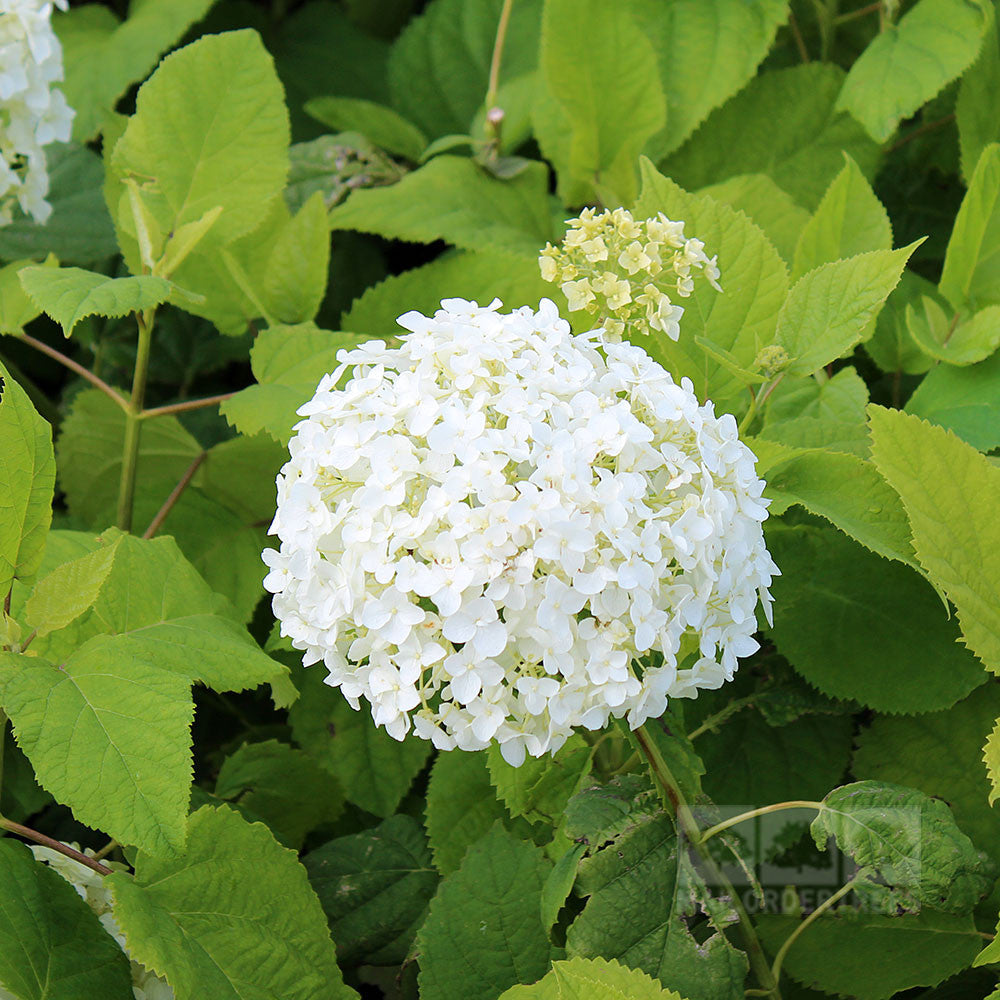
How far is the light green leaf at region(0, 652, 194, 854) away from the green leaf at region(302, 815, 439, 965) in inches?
15.8

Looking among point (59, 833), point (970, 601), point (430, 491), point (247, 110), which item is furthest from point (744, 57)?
point (59, 833)

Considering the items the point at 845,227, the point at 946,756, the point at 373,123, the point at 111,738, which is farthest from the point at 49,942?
the point at 373,123

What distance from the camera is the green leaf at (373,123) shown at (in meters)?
1.95

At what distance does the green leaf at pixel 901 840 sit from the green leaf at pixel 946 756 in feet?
0.69

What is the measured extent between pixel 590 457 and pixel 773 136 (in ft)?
3.71

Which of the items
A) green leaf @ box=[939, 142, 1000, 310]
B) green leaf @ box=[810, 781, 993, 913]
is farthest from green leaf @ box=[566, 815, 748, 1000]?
green leaf @ box=[939, 142, 1000, 310]

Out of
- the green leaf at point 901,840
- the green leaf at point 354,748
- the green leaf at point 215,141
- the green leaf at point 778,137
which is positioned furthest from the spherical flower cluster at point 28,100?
the green leaf at point 901,840

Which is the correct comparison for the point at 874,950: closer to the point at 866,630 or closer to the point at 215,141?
the point at 866,630

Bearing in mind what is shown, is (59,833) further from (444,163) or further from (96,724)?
(444,163)

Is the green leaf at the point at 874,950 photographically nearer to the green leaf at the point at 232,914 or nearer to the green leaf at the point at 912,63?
the green leaf at the point at 232,914

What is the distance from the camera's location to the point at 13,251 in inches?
70.6

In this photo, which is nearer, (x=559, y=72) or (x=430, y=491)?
(x=430, y=491)

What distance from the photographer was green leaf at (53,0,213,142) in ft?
6.20

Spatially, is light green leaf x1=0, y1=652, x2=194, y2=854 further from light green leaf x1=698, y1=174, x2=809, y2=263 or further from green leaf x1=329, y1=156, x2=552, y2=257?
light green leaf x1=698, y1=174, x2=809, y2=263
